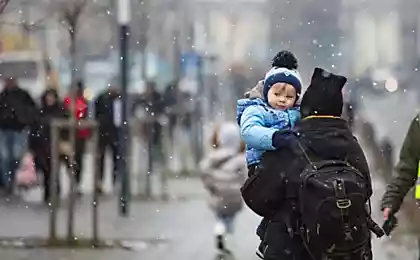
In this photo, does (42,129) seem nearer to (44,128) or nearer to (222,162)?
(44,128)

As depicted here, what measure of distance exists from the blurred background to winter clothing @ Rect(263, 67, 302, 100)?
182 inches

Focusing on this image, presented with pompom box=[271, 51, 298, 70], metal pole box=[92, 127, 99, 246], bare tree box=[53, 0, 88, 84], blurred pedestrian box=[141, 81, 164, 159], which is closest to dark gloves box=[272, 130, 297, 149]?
pompom box=[271, 51, 298, 70]

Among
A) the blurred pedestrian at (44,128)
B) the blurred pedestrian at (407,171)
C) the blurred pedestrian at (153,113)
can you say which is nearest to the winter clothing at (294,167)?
the blurred pedestrian at (407,171)

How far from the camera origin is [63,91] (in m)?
14.0

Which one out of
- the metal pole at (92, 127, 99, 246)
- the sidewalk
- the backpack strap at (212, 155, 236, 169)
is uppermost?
the backpack strap at (212, 155, 236, 169)

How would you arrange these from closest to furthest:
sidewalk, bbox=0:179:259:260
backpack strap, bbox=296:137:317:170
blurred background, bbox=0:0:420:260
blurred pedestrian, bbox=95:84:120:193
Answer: backpack strap, bbox=296:137:317:170 → sidewalk, bbox=0:179:259:260 → blurred background, bbox=0:0:420:260 → blurred pedestrian, bbox=95:84:120:193

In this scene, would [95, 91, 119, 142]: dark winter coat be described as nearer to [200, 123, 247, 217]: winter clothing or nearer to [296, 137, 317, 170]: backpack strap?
[200, 123, 247, 217]: winter clothing

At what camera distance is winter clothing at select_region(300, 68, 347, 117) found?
13.3ft

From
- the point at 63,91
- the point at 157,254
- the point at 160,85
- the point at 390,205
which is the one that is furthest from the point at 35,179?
the point at 390,205

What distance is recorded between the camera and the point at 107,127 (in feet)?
41.0

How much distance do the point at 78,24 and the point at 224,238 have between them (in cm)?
479

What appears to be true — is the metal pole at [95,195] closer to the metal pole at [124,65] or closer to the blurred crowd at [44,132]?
the blurred crowd at [44,132]

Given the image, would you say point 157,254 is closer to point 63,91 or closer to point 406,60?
point 63,91

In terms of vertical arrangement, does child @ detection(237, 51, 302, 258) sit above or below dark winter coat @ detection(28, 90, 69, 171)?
above
